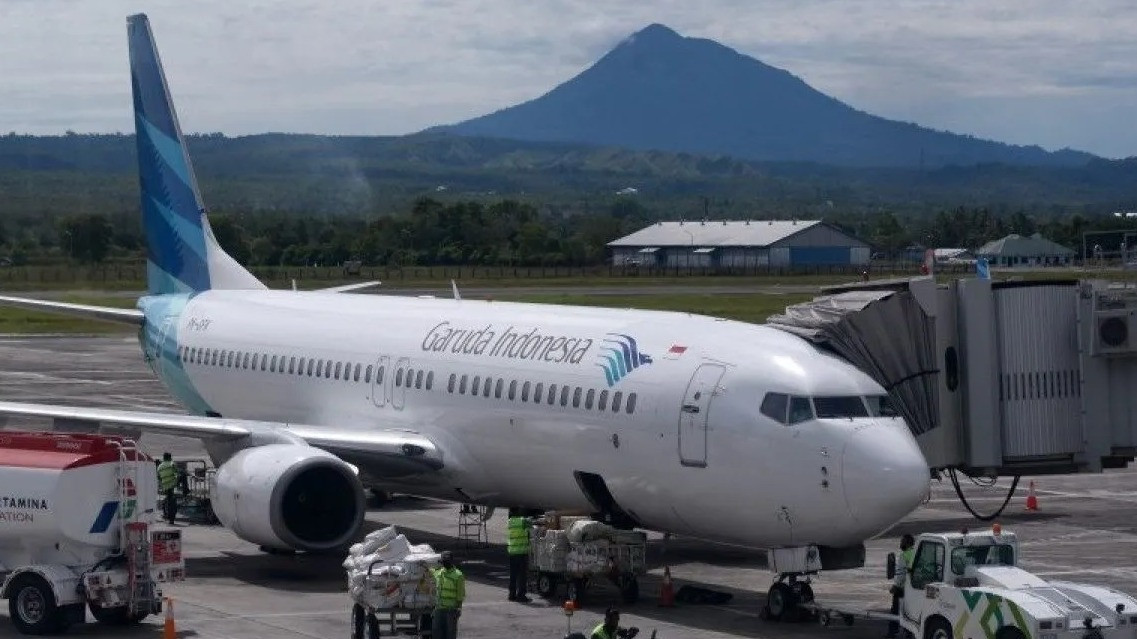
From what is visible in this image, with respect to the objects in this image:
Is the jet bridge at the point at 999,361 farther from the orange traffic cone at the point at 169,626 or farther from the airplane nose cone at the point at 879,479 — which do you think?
the orange traffic cone at the point at 169,626

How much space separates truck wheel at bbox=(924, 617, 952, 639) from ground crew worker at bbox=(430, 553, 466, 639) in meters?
5.74

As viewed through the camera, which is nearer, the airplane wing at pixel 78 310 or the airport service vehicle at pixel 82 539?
the airport service vehicle at pixel 82 539

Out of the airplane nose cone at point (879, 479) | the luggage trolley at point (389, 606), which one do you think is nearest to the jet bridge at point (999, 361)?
the airplane nose cone at point (879, 479)

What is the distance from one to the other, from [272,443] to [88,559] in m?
6.09

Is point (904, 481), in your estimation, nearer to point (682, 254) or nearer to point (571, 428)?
point (571, 428)

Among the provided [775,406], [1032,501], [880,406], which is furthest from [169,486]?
[1032,501]

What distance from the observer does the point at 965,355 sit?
2834 centimetres

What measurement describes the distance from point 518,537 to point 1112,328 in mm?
9438

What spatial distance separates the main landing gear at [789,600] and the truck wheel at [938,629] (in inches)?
97.9

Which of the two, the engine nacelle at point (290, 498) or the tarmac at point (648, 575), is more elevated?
the engine nacelle at point (290, 498)

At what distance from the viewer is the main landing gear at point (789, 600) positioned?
25828mm

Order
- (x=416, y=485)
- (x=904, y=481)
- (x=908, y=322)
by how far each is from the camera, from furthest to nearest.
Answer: (x=416, y=485) → (x=908, y=322) → (x=904, y=481)

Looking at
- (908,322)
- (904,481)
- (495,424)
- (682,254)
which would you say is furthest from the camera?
(682,254)

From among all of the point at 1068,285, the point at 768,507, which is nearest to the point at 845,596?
the point at 768,507
